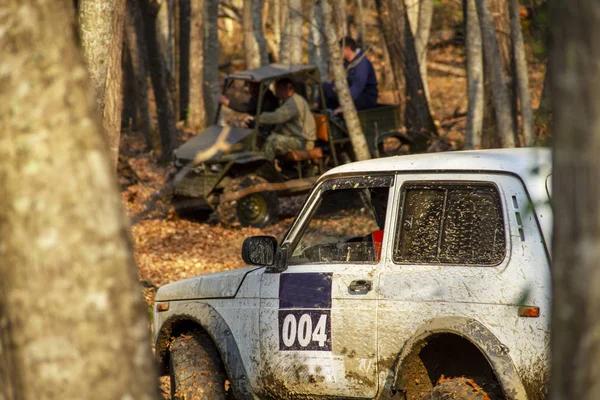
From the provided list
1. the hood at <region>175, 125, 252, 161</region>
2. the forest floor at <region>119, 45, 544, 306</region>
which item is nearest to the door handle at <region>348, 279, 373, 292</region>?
the forest floor at <region>119, 45, 544, 306</region>

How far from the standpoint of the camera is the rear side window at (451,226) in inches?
175

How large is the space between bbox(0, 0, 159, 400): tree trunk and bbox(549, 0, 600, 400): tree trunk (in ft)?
3.32

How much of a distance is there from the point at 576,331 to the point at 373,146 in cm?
1286

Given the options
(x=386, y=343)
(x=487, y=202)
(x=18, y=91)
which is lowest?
(x=386, y=343)

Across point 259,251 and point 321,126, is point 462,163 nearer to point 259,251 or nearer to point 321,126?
point 259,251

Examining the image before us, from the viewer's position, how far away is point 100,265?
230cm

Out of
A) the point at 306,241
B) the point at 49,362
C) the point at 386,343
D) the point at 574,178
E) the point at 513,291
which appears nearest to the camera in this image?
the point at 574,178

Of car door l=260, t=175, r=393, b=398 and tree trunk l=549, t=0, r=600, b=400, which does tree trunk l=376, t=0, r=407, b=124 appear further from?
tree trunk l=549, t=0, r=600, b=400

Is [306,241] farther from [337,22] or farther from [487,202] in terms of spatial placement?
[337,22]

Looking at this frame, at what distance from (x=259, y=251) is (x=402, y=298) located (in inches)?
37.6

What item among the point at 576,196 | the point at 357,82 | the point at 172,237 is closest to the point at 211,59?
the point at 357,82

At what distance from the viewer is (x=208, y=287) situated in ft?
18.7

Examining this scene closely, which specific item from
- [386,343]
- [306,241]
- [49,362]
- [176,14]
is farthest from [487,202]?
[176,14]

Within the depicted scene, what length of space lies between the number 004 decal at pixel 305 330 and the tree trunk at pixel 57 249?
2586 millimetres
